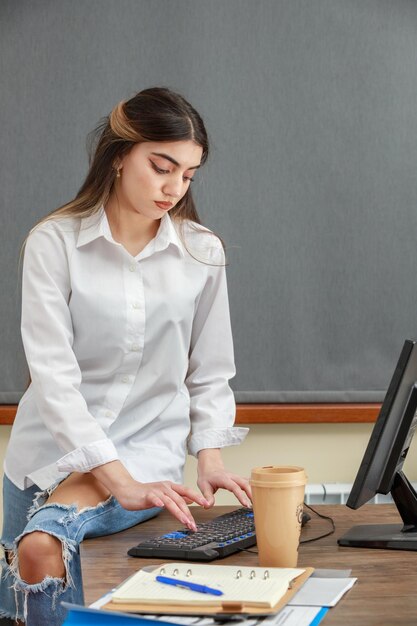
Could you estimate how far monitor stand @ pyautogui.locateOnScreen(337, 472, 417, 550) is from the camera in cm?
121

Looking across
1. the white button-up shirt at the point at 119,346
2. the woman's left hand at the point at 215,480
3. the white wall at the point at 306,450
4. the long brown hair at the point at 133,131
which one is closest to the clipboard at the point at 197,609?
the woman's left hand at the point at 215,480

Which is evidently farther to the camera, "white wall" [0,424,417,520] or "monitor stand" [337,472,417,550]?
"white wall" [0,424,417,520]

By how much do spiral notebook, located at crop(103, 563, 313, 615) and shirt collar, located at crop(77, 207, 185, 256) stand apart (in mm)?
813

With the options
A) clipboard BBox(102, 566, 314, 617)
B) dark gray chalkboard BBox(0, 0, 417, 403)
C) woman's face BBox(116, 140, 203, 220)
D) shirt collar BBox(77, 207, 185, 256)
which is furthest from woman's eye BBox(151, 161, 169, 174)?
dark gray chalkboard BBox(0, 0, 417, 403)

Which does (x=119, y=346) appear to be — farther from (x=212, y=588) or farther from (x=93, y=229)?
(x=212, y=588)

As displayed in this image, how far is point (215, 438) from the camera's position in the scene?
170 cm

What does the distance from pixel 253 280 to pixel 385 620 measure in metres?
1.88

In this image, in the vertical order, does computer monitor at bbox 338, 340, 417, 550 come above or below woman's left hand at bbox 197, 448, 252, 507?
above

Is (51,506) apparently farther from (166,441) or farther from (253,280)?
(253,280)

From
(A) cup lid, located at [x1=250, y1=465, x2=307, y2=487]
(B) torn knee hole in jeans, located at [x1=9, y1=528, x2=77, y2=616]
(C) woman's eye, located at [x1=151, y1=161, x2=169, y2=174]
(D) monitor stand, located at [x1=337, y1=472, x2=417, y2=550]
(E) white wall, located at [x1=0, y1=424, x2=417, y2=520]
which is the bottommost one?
(E) white wall, located at [x1=0, y1=424, x2=417, y2=520]

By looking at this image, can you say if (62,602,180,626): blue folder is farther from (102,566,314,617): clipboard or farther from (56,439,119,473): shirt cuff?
(56,439,119,473): shirt cuff

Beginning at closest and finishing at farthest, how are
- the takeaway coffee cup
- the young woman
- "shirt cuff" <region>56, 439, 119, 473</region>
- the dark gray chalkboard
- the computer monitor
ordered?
the takeaway coffee cup < the computer monitor < "shirt cuff" <region>56, 439, 119, 473</region> < the young woman < the dark gray chalkboard

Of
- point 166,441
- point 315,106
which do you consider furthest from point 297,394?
point 166,441

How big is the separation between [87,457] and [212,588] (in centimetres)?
58
